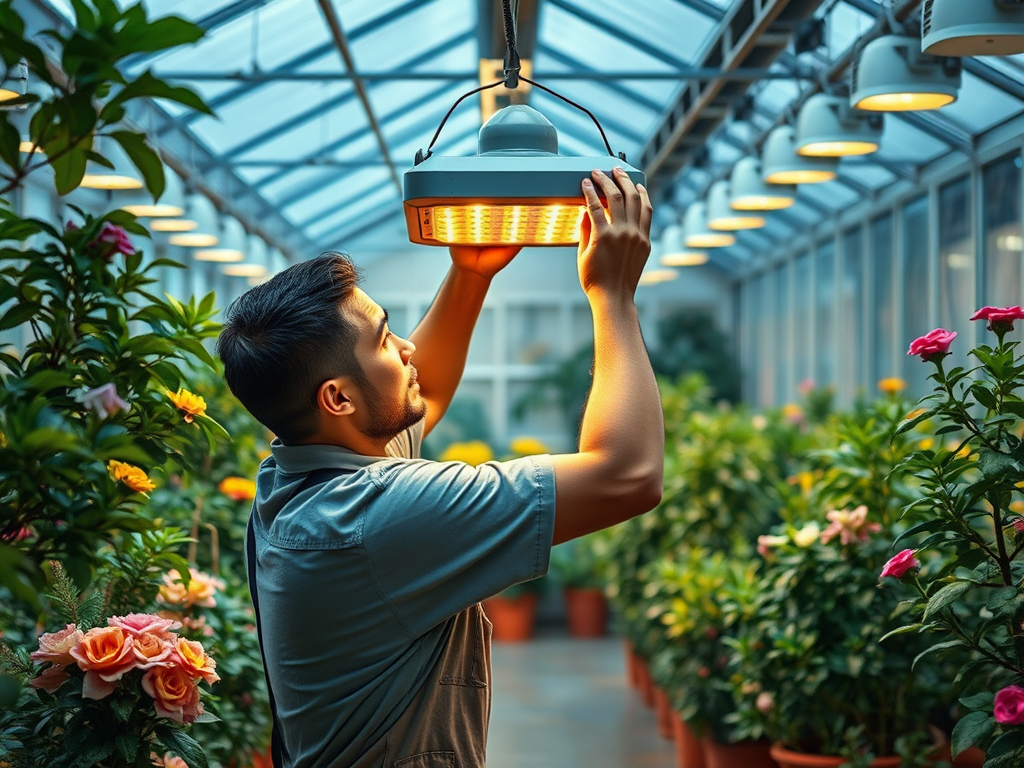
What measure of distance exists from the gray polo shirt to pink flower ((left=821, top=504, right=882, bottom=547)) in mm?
2163

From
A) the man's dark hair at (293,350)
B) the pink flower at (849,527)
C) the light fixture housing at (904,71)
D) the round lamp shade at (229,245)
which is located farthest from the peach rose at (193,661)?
the round lamp shade at (229,245)

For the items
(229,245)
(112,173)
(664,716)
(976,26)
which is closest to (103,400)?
(976,26)

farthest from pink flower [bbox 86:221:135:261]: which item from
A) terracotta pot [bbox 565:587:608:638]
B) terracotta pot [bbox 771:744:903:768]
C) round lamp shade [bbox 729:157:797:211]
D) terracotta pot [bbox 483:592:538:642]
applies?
terracotta pot [bbox 565:587:608:638]

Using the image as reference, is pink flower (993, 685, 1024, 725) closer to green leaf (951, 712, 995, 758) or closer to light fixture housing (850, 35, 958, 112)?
green leaf (951, 712, 995, 758)

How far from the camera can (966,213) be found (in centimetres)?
560

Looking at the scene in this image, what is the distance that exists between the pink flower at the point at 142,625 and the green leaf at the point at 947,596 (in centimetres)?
124

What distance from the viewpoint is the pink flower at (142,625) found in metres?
1.76

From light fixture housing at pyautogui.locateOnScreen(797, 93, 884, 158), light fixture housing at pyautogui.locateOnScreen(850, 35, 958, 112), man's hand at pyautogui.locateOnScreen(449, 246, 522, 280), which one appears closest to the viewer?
man's hand at pyautogui.locateOnScreen(449, 246, 522, 280)

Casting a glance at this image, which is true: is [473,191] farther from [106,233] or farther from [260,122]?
[260,122]

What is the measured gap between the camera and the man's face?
138 cm

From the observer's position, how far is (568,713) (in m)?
6.21

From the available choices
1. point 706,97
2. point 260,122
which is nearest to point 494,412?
point 260,122

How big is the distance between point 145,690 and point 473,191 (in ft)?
3.16

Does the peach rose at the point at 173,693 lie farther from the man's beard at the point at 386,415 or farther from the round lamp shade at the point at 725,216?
the round lamp shade at the point at 725,216
